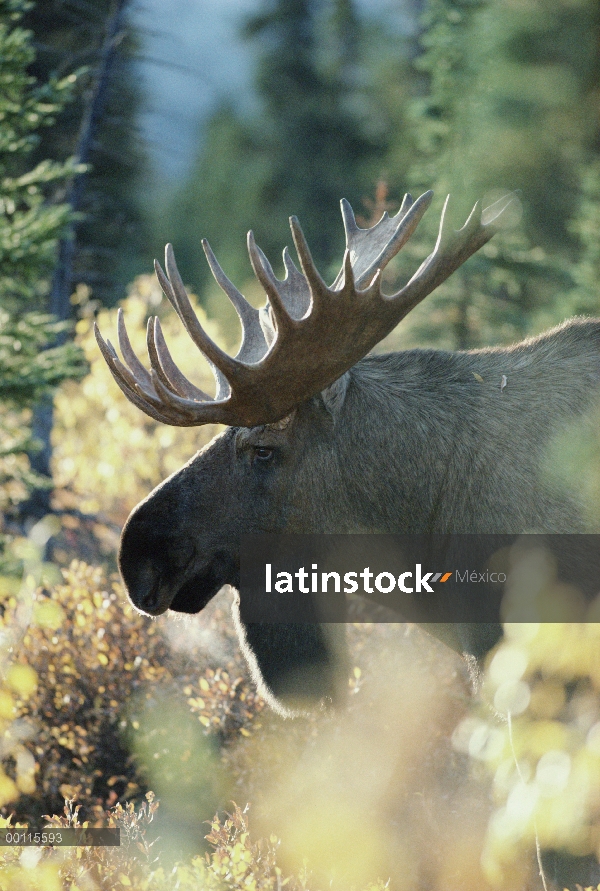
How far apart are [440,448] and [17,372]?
366 cm

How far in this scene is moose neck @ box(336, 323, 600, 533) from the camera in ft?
10.8

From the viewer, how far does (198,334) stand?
123 inches

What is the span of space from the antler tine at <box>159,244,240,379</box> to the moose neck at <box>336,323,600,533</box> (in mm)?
490

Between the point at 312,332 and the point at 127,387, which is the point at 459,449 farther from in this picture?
the point at 127,387

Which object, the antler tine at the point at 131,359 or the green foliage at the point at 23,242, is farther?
the green foliage at the point at 23,242

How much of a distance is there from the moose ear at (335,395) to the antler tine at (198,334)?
0.36 meters

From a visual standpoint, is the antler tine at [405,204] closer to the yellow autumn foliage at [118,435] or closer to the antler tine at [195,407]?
the antler tine at [195,407]

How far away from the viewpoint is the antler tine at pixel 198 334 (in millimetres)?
3105

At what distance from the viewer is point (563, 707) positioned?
10.4 ft

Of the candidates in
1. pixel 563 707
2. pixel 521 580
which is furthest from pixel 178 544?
pixel 563 707

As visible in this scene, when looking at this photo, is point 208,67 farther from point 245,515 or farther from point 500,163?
point 245,515

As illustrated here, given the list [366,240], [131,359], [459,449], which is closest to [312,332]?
[459,449]

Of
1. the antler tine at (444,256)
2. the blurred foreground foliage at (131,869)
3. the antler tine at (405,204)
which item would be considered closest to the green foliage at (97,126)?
the antler tine at (405,204)

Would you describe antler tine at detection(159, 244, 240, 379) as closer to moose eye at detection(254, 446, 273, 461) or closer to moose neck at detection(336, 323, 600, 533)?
A: moose eye at detection(254, 446, 273, 461)
